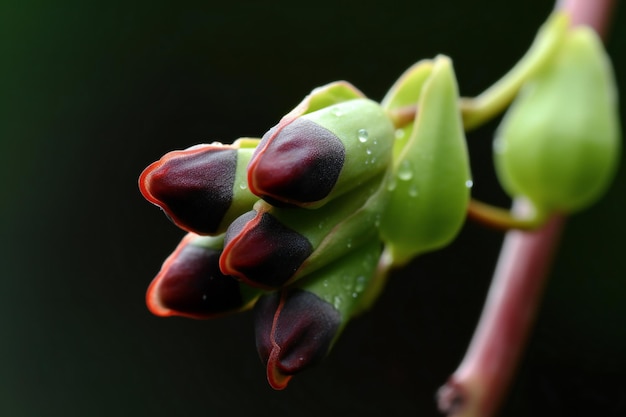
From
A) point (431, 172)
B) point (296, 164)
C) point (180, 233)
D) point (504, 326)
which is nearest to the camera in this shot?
point (296, 164)

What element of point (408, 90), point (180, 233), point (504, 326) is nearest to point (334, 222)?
point (408, 90)

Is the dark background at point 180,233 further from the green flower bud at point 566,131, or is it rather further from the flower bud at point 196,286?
the flower bud at point 196,286

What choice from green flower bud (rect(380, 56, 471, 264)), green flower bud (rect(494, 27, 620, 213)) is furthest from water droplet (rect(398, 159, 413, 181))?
green flower bud (rect(494, 27, 620, 213))

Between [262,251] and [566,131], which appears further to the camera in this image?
[566,131]

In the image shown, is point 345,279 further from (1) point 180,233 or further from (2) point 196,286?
(1) point 180,233

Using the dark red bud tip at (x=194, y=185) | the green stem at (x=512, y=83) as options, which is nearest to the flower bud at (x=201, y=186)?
the dark red bud tip at (x=194, y=185)

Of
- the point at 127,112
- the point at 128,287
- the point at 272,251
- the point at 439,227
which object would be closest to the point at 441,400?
the point at 439,227
